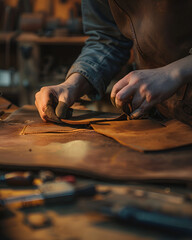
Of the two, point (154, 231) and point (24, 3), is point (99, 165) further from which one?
point (24, 3)

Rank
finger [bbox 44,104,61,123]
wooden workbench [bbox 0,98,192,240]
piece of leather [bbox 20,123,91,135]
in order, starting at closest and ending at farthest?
wooden workbench [bbox 0,98,192,240], piece of leather [bbox 20,123,91,135], finger [bbox 44,104,61,123]

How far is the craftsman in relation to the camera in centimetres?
96

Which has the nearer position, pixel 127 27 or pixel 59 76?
pixel 127 27

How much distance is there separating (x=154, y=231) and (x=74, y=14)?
3698 mm

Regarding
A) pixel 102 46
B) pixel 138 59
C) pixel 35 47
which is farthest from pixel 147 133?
pixel 35 47

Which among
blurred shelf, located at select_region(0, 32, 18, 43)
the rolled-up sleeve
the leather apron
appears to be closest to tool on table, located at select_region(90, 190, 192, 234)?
the leather apron

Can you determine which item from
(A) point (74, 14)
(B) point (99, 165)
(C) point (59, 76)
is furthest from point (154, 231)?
(A) point (74, 14)

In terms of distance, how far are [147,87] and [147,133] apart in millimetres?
165

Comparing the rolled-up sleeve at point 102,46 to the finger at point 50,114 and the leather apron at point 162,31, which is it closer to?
the leather apron at point 162,31

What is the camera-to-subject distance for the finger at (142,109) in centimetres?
98

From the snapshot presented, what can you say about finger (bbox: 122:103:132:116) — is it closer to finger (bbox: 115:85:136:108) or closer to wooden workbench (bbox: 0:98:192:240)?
finger (bbox: 115:85:136:108)

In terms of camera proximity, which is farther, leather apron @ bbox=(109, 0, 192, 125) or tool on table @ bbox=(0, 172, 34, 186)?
leather apron @ bbox=(109, 0, 192, 125)

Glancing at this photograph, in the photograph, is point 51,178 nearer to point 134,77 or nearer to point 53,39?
point 134,77

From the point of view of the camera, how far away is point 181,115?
1.19 metres
